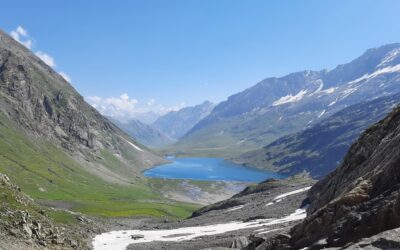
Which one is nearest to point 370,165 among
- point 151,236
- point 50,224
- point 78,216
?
point 50,224

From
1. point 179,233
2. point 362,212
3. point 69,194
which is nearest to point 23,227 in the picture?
point 179,233

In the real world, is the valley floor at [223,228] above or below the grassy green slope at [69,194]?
below

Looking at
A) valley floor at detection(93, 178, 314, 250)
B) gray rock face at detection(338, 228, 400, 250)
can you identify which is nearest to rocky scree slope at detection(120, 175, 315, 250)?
valley floor at detection(93, 178, 314, 250)

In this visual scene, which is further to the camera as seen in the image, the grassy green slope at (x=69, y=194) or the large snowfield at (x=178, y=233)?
the grassy green slope at (x=69, y=194)

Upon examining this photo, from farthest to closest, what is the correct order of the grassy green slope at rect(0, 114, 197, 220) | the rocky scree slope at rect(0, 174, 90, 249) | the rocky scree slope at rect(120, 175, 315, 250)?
the grassy green slope at rect(0, 114, 197, 220)
the rocky scree slope at rect(120, 175, 315, 250)
the rocky scree slope at rect(0, 174, 90, 249)

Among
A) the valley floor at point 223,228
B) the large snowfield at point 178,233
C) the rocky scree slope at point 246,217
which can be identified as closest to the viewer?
the rocky scree slope at point 246,217

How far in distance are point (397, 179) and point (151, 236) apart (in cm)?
6693

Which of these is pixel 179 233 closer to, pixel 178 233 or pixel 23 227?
pixel 178 233

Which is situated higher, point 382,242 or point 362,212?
point 362,212

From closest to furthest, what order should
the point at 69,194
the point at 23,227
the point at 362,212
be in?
the point at 362,212, the point at 23,227, the point at 69,194

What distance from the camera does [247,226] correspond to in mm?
77750

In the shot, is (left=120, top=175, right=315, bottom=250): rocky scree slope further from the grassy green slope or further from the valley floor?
the grassy green slope

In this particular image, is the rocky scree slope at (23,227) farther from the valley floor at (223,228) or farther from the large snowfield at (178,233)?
the valley floor at (223,228)

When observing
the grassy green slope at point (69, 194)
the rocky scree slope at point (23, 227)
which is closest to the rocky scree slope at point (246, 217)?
the rocky scree slope at point (23, 227)
